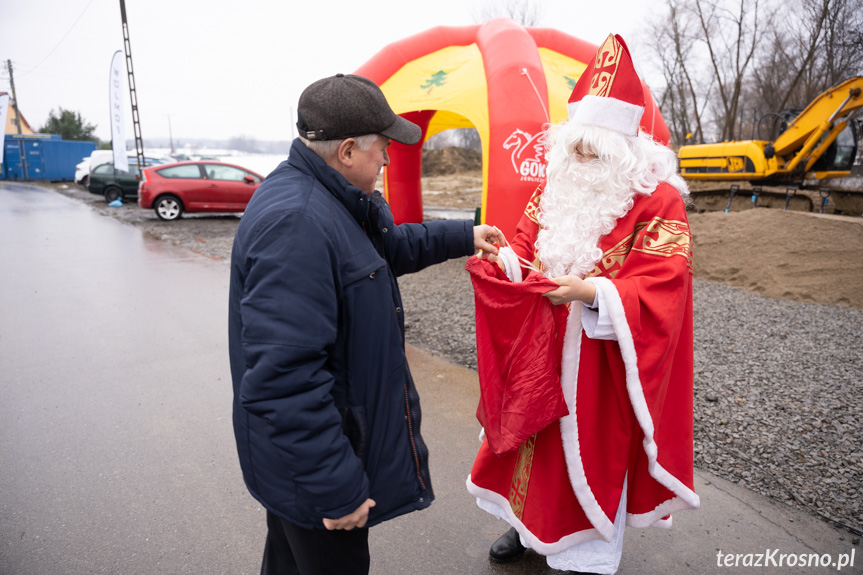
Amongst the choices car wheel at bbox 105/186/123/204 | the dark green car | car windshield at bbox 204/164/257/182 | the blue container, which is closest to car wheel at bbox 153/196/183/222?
car windshield at bbox 204/164/257/182

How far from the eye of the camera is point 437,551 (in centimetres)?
266

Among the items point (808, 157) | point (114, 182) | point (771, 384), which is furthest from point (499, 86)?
point (114, 182)

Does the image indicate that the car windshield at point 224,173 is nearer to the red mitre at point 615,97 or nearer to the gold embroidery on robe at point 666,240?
the red mitre at point 615,97

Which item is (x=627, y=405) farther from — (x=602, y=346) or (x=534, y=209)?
(x=534, y=209)

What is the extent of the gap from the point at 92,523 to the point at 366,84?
9.04 feet

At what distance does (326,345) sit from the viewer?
137 centimetres

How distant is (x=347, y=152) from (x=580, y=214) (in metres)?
1.05

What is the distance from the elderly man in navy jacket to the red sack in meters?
0.48

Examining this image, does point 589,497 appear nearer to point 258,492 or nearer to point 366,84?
point 258,492

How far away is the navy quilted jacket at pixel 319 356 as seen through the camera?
1320 mm

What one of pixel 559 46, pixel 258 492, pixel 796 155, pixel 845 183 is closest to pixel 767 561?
pixel 258 492

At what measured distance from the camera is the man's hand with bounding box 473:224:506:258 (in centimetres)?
238

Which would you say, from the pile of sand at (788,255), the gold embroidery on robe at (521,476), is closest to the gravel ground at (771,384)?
the pile of sand at (788,255)

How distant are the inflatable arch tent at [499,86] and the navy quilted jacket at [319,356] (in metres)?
5.40
